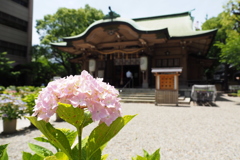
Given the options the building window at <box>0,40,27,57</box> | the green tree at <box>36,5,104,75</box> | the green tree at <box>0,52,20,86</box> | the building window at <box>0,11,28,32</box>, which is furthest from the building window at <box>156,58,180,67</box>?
the building window at <box>0,11,28,32</box>

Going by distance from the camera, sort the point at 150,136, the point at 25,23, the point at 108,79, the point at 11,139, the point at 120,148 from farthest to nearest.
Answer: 1. the point at 25,23
2. the point at 108,79
3. the point at 150,136
4. the point at 11,139
5. the point at 120,148

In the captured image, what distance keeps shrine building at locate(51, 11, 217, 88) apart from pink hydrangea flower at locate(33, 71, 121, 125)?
12.4 metres

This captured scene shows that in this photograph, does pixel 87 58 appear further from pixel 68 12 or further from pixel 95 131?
pixel 95 131

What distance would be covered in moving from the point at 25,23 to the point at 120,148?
2962 centimetres

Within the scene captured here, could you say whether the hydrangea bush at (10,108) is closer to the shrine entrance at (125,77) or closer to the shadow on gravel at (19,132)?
the shadow on gravel at (19,132)

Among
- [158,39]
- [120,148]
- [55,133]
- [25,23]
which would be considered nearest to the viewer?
[55,133]

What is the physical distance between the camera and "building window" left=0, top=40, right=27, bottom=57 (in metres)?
24.0

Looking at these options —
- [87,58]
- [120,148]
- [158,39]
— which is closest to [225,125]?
[120,148]

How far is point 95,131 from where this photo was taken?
1038 millimetres

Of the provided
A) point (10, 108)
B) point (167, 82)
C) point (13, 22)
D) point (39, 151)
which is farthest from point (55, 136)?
point (13, 22)

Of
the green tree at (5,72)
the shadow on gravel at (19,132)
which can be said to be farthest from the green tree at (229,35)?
the green tree at (5,72)

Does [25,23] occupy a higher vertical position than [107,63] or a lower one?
higher

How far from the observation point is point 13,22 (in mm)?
25203

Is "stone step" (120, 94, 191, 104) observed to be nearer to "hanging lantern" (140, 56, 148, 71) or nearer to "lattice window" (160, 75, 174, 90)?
"lattice window" (160, 75, 174, 90)
